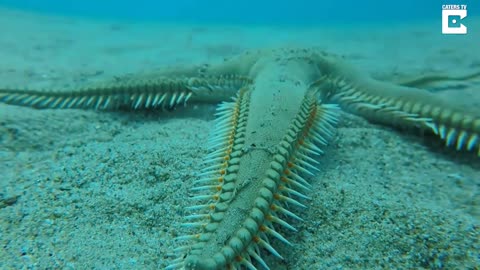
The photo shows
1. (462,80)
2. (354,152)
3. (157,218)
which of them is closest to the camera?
(157,218)

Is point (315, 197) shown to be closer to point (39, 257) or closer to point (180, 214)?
point (180, 214)

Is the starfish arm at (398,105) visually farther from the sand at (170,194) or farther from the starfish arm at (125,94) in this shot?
the starfish arm at (125,94)

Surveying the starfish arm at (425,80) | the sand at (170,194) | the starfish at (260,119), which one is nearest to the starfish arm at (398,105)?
the starfish at (260,119)

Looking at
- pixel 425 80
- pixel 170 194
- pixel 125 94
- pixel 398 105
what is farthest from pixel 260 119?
pixel 425 80

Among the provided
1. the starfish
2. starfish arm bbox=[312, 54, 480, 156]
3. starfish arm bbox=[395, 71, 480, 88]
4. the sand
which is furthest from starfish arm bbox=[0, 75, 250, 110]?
starfish arm bbox=[395, 71, 480, 88]

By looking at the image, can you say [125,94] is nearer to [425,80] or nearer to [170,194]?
[170,194]

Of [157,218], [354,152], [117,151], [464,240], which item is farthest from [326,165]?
[117,151]
